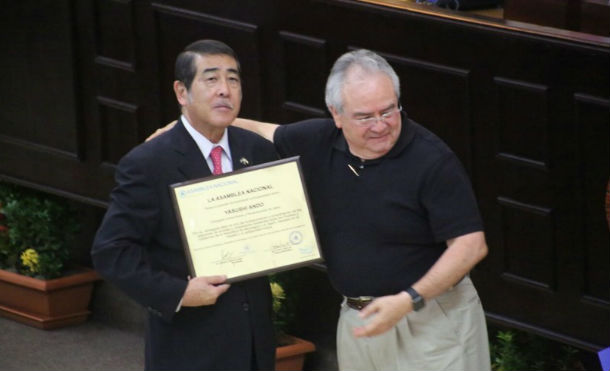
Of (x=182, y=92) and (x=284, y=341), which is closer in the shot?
(x=182, y=92)

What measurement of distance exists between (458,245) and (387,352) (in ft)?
1.67

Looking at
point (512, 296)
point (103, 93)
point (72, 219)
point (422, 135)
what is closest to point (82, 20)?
point (103, 93)

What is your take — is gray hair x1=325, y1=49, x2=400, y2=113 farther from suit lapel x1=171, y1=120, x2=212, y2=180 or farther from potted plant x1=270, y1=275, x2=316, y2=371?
→ potted plant x1=270, y1=275, x2=316, y2=371

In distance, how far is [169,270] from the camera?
14.9 ft

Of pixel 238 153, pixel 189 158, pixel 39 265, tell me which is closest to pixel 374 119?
pixel 238 153

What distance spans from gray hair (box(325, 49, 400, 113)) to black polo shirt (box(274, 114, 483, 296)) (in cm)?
19

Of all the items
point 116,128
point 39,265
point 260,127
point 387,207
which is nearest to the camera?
point 387,207

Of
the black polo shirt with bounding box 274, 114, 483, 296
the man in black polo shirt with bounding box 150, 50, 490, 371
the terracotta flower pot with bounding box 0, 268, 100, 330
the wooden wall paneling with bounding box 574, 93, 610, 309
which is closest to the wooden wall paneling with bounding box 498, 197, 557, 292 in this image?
the wooden wall paneling with bounding box 574, 93, 610, 309

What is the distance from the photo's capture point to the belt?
15.2ft

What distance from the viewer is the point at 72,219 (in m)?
7.93

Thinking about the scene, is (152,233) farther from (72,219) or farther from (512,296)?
(72,219)

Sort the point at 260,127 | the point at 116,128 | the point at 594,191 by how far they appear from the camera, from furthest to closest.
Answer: the point at 116,128 < the point at 594,191 < the point at 260,127

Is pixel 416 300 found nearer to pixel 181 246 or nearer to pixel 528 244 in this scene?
pixel 181 246

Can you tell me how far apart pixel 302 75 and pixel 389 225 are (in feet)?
6.91
